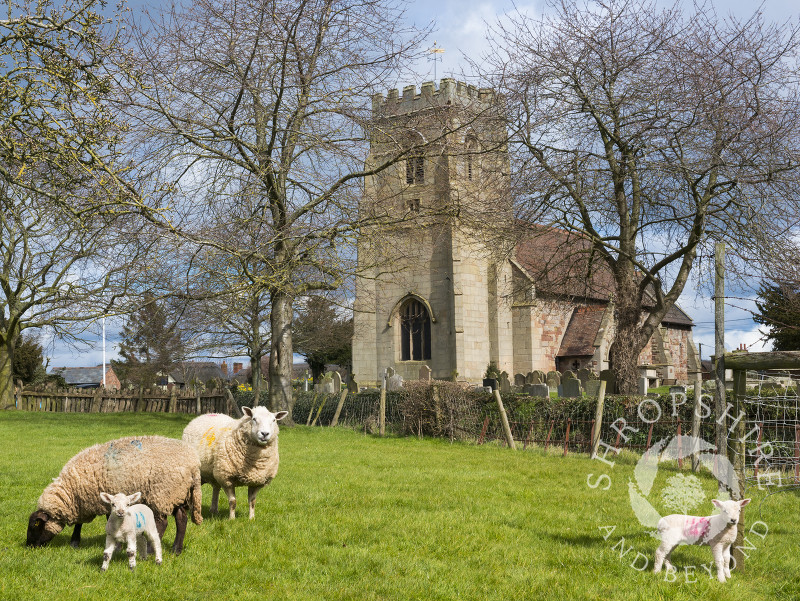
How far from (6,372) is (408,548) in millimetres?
27830

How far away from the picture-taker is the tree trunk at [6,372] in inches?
1144

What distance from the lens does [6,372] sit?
29.7 metres

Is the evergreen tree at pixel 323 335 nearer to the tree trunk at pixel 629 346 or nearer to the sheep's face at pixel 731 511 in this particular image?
the tree trunk at pixel 629 346

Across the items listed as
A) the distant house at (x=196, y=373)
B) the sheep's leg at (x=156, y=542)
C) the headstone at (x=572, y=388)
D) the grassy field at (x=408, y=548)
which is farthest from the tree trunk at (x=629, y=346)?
the distant house at (x=196, y=373)

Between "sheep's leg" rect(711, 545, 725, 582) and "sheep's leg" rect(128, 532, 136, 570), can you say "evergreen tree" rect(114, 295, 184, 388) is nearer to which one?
"sheep's leg" rect(128, 532, 136, 570)

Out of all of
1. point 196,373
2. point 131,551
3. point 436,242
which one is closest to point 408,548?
point 131,551

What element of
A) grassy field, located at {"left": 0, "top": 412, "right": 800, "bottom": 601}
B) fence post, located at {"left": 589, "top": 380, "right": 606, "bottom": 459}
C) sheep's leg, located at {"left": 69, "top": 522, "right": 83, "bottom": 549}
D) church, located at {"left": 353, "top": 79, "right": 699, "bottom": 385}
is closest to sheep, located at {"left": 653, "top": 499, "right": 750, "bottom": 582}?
grassy field, located at {"left": 0, "top": 412, "right": 800, "bottom": 601}

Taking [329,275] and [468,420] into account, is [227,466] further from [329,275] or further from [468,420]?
[329,275]

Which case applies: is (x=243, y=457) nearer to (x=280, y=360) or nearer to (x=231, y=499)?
(x=231, y=499)

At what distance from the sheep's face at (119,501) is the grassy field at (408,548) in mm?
534

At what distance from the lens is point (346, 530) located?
7656 millimetres

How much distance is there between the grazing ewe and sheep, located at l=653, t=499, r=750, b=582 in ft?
13.8

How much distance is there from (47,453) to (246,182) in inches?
306

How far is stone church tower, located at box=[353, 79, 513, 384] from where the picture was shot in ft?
56.6
